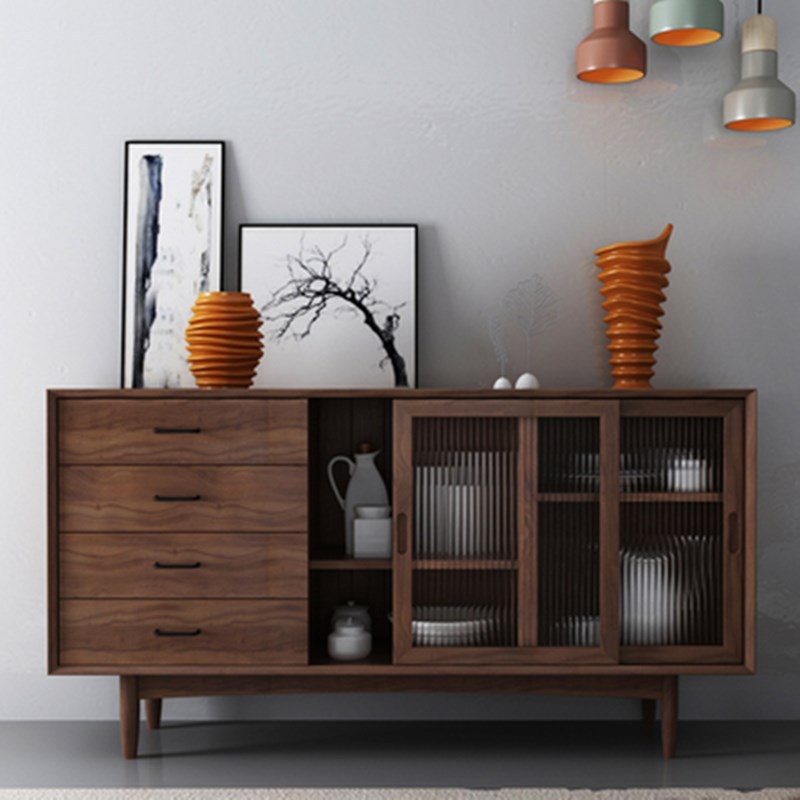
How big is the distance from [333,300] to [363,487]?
2.13ft

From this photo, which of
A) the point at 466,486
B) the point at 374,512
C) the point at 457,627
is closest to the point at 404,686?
the point at 457,627

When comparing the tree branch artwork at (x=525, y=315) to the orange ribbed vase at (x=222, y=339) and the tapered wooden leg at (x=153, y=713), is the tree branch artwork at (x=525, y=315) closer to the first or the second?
the orange ribbed vase at (x=222, y=339)

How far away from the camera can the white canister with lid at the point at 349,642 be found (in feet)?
9.89

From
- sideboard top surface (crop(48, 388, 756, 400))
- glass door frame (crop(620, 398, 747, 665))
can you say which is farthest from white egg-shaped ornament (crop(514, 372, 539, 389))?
glass door frame (crop(620, 398, 747, 665))

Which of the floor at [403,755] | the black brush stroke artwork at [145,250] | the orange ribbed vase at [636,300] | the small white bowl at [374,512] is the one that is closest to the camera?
the floor at [403,755]

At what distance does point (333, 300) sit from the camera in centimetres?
338

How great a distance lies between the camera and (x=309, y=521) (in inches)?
117

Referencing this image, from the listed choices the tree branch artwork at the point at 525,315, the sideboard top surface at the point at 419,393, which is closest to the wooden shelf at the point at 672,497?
the sideboard top surface at the point at 419,393

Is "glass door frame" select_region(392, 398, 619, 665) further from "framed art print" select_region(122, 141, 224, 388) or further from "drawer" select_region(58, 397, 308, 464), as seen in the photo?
"framed art print" select_region(122, 141, 224, 388)

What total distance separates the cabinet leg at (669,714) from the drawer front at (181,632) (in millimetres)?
1068

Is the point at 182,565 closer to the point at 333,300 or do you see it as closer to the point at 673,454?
the point at 333,300

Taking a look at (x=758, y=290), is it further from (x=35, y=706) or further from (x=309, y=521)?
(x=35, y=706)

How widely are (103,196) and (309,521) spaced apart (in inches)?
53.0

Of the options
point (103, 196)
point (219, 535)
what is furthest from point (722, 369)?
point (103, 196)
